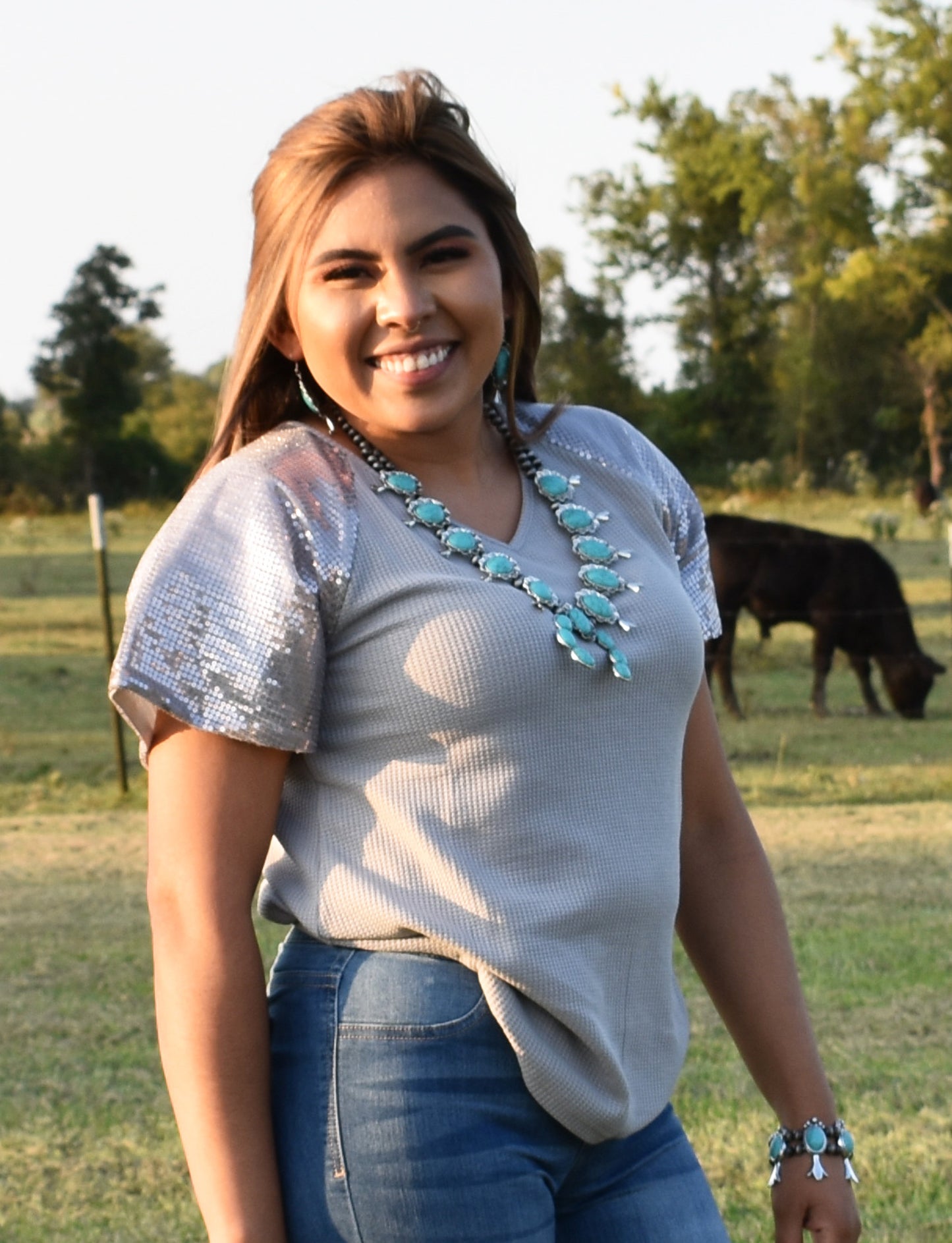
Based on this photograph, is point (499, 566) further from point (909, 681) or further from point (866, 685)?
point (866, 685)

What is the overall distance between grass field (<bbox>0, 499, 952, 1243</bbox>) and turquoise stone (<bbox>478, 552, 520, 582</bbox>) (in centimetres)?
215

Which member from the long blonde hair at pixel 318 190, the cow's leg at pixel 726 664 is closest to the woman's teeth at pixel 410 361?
the long blonde hair at pixel 318 190

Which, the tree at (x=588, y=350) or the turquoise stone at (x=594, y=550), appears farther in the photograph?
the tree at (x=588, y=350)

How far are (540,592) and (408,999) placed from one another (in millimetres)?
353

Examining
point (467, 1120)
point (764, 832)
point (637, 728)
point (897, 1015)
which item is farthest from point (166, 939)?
point (764, 832)

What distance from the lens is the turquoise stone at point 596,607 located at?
150 centimetres

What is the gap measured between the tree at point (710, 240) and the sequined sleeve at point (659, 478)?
32.4m

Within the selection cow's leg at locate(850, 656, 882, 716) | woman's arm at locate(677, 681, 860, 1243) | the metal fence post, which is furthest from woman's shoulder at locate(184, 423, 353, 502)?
cow's leg at locate(850, 656, 882, 716)

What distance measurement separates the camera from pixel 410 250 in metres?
1.55

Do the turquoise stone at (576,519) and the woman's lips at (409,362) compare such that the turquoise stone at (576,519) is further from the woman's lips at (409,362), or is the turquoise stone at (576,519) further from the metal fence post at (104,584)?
the metal fence post at (104,584)

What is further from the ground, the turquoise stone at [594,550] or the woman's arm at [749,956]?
the turquoise stone at [594,550]

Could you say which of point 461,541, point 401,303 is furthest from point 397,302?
point 461,541

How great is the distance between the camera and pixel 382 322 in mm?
1548

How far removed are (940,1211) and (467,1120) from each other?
2296mm
